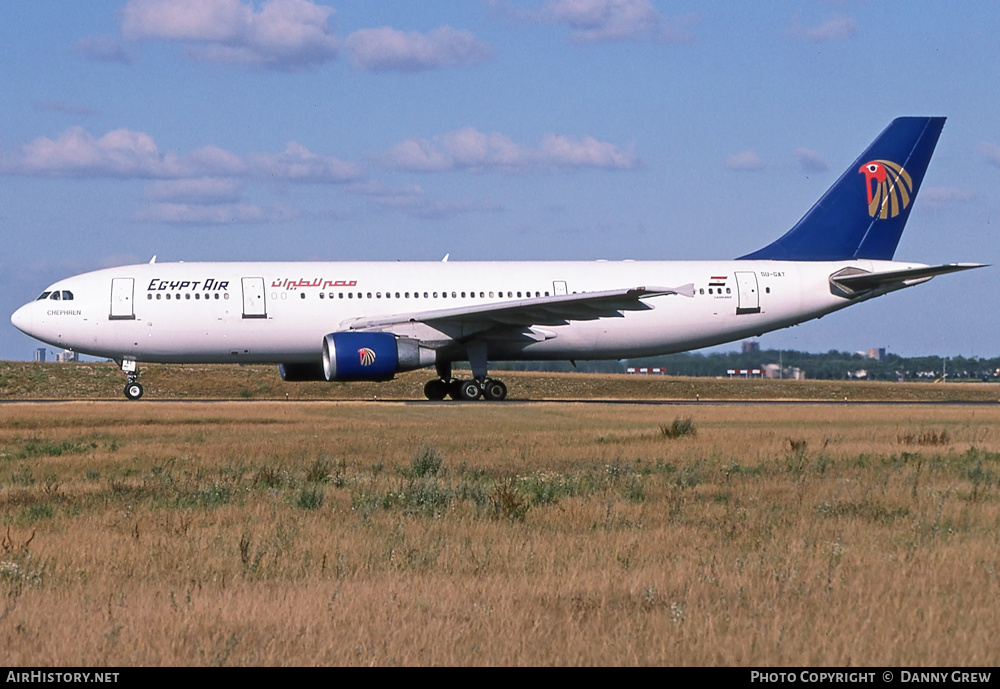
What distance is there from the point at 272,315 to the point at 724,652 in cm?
2593

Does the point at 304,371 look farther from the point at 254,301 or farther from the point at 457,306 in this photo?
the point at 457,306

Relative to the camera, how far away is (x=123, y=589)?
7.57m

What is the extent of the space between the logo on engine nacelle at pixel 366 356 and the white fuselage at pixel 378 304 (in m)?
2.19

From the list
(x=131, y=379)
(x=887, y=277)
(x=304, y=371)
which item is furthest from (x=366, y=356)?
(x=887, y=277)

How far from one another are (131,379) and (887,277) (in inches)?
821

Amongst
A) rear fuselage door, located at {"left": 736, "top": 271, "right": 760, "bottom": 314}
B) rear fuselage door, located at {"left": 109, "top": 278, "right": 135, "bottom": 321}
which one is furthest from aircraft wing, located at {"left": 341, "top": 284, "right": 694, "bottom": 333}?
rear fuselage door, located at {"left": 109, "top": 278, "right": 135, "bottom": 321}

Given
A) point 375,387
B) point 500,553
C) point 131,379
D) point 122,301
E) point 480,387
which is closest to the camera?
point 500,553

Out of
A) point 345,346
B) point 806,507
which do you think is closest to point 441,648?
point 806,507

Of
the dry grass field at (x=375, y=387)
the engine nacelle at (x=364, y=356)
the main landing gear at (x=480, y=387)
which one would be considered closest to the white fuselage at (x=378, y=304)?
the main landing gear at (x=480, y=387)

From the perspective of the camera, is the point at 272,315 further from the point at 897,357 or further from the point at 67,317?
the point at 897,357

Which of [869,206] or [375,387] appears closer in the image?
[869,206]

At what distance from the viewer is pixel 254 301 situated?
1213 inches

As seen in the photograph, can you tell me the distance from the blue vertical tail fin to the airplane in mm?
49

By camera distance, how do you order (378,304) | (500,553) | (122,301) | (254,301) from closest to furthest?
(500,553) → (254,301) → (122,301) → (378,304)
